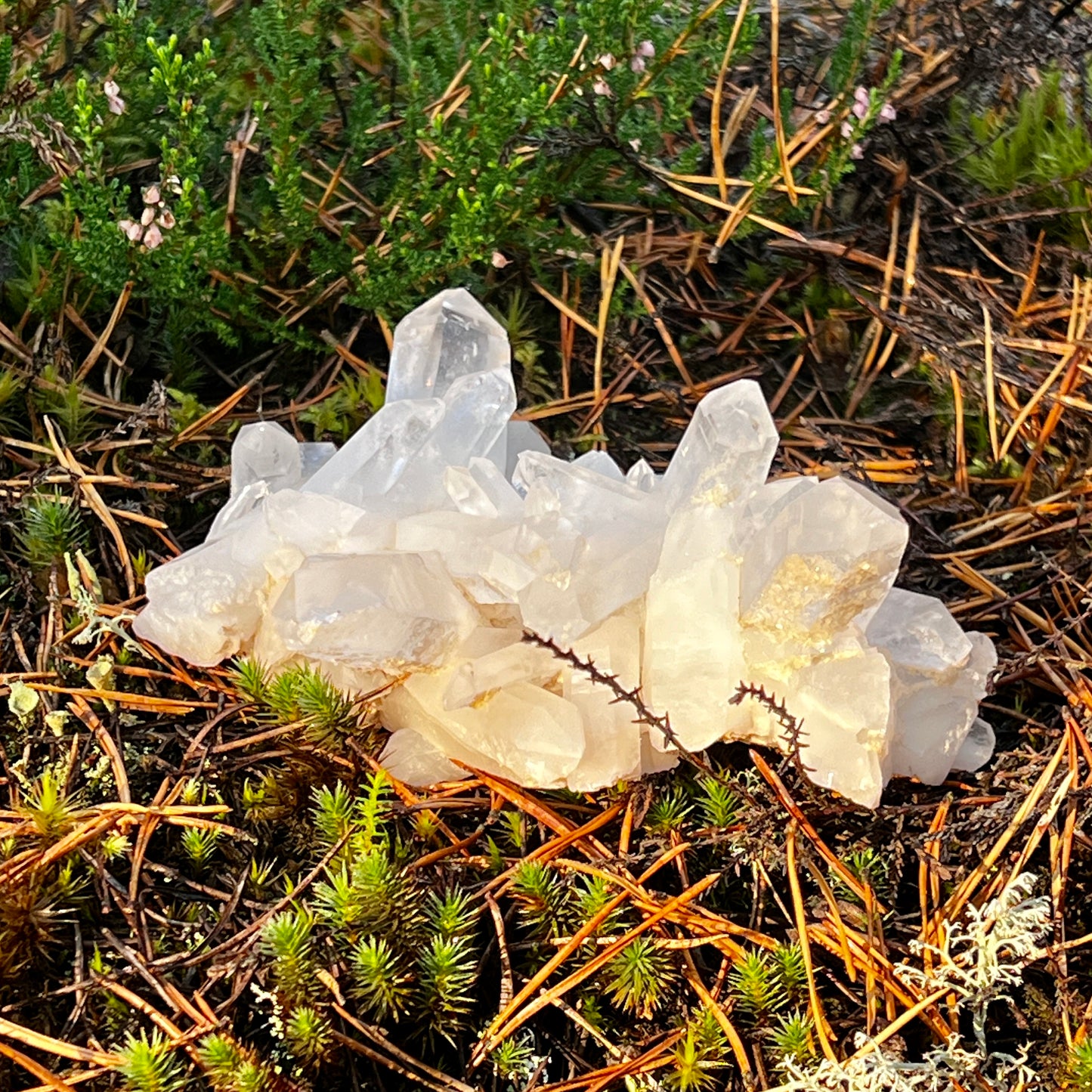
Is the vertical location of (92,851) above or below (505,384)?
below

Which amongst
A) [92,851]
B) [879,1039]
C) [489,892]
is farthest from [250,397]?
[879,1039]

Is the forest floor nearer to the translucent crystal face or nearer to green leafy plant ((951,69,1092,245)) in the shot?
green leafy plant ((951,69,1092,245))

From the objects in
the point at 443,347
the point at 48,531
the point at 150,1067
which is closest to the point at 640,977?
the point at 150,1067

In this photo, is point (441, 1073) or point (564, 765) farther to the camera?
point (564, 765)

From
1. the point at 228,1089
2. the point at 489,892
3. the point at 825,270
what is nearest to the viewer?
the point at 228,1089

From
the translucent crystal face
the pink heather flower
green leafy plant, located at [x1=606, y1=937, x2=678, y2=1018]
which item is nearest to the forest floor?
green leafy plant, located at [x1=606, y1=937, x2=678, y2=1018]

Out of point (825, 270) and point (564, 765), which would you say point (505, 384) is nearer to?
point (564, 765)

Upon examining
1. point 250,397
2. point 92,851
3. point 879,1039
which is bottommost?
point 879,1039
